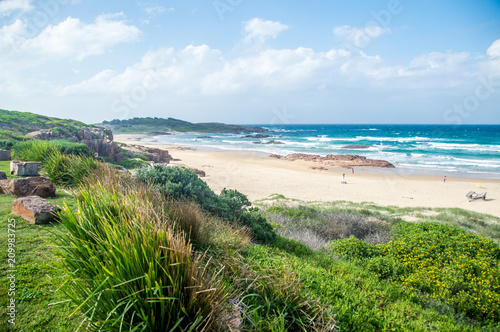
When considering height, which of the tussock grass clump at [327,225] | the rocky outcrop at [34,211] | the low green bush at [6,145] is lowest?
the tussock grass clump at [327,225]

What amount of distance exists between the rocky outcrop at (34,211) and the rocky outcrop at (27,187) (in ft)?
4.35

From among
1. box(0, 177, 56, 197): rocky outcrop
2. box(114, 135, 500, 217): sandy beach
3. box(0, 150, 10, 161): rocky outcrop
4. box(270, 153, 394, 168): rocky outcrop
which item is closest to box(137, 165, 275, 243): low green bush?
box(0, 177, 56, 197): rocky outcrop

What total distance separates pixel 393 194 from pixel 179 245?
2041 cm

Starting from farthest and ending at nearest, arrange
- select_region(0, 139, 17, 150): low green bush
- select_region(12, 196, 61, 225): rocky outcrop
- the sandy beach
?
1. the sandy beach
2. select_region(0, 139, 17, 150): low green bush
3. select_region(12, 196, 61, 225): rocky outcrop

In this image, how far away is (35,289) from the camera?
3.04m

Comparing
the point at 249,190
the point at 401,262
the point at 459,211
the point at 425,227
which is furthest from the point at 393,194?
the point at 401,262

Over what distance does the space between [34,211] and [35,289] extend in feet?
7.20

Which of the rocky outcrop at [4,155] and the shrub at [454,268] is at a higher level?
the rocky outcrop at [4,155]

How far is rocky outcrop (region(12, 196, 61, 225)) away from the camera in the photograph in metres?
4.68

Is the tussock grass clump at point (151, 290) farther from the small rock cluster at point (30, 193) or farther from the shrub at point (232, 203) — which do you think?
the shrub at point (232, 203)

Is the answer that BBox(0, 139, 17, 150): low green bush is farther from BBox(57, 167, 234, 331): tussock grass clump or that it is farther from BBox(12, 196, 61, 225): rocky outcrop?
BBox(57, 167, 234, 331): tussock grass clump

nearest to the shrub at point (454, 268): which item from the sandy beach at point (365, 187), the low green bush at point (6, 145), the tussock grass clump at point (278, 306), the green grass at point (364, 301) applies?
the green grass at point (364, 301)

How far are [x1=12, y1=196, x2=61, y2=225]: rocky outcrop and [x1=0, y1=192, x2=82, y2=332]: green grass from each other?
39cm

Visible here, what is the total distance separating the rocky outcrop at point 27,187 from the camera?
20.1ft
